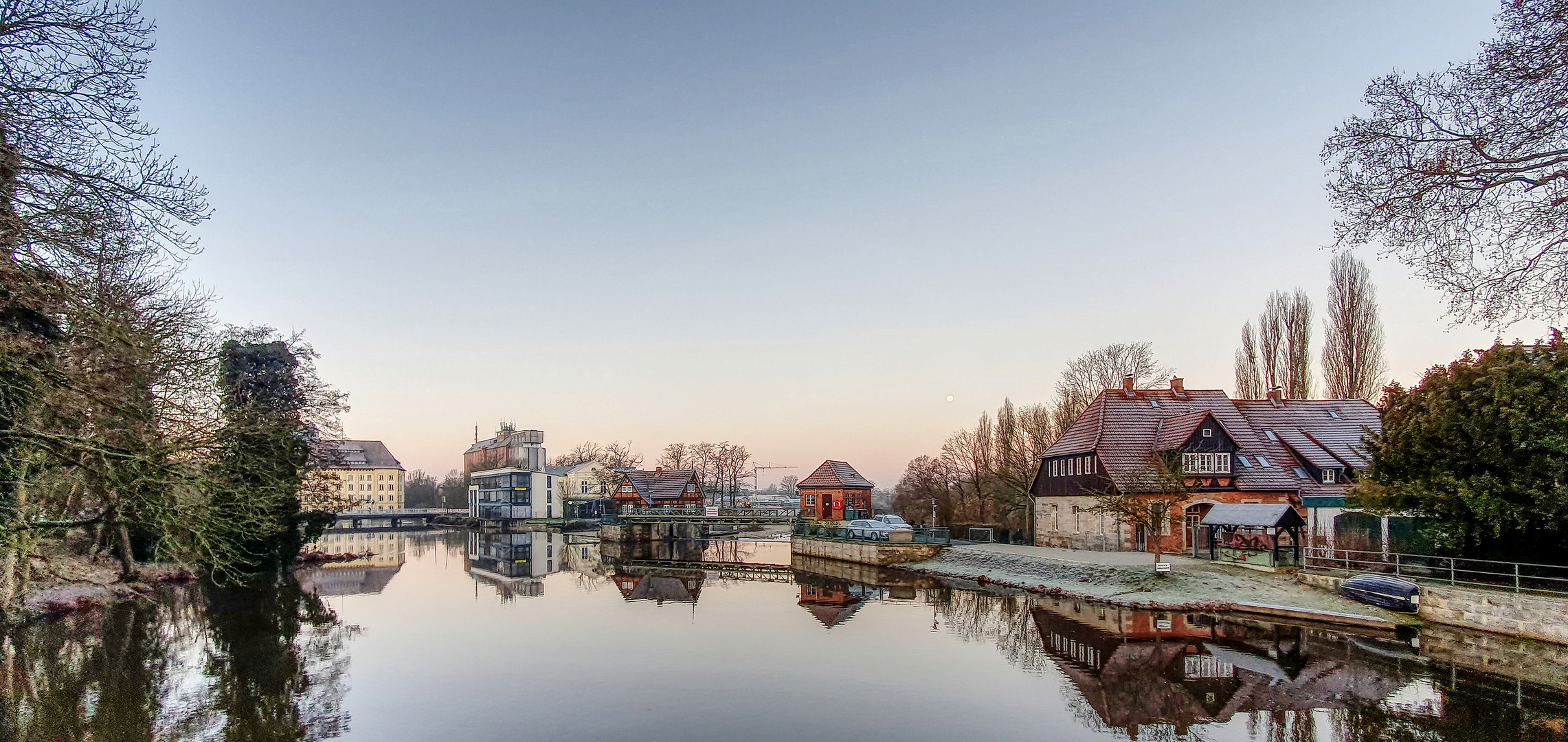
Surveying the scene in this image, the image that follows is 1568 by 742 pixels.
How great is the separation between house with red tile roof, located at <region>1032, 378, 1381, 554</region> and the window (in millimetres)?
31

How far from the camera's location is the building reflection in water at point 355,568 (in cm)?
3831

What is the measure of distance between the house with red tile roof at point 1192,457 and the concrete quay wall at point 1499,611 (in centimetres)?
827

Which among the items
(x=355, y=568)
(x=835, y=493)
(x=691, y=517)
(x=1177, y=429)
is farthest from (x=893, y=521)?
(x=355, y=568)

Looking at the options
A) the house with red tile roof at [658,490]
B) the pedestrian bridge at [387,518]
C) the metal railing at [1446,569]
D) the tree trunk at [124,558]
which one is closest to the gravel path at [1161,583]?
the metal railing at [1446,569]

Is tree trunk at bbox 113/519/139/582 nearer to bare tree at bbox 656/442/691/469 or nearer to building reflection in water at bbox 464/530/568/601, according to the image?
building reflection in water at bbox 464/530/568/601

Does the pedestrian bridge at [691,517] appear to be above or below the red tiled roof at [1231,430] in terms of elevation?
below

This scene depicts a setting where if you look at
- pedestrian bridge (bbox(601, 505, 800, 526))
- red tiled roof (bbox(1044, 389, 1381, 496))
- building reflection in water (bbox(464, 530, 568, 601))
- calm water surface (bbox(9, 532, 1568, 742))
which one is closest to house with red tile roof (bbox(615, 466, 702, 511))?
pedestrian bridge (bbox(601, 505, 800, 526))

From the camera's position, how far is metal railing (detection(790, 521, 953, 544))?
45469 millimetres

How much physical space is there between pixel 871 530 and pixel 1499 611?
1148 inches

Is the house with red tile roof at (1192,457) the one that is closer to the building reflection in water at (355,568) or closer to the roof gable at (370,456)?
the building reflection in water at (355,568)

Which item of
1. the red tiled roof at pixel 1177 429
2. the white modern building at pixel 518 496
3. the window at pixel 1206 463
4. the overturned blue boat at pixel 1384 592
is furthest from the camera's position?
the white modern building at pixel 518 496

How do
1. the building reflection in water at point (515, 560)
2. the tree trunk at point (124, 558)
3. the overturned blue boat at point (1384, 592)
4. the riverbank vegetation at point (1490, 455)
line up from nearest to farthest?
1. the riverbank vegetation at point (1490, 455)
2. the overturned blue boat at point (1384, 592)
3. the tree trunk at point (124, 558)
4. the building reflection in water at point (515, 560)

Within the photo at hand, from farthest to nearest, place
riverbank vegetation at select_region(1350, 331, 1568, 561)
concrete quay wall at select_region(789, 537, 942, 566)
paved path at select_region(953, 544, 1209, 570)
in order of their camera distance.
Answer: concrete quay wall at select_region(789, 537, 942, 566)
paved path at select_region(953, 544, 1209, 570)
riverbank vegetation at select_region(1350, 331, 1568, 561)

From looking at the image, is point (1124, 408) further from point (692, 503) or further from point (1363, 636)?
point (692, 503)
